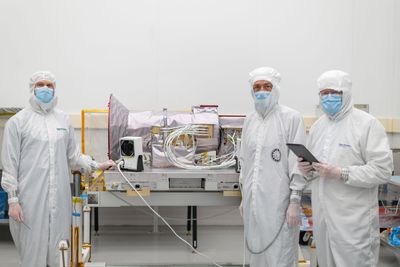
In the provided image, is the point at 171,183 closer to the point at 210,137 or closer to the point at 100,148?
the point at 210,137

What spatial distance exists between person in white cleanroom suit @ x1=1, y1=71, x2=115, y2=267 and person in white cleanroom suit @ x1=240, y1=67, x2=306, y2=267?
1.15 meters

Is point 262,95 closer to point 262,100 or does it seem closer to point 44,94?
point 262,100

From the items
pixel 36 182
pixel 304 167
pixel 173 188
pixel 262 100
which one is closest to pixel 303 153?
A: pixel 304 167

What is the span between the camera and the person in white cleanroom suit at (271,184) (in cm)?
256

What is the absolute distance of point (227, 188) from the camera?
324 centimetres

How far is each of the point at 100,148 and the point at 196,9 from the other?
71.4 inches

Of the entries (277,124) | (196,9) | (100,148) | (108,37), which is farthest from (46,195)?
(196,9)

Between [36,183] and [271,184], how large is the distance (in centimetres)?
140

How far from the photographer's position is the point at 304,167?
2434mm

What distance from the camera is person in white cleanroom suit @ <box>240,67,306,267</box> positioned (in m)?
2.56

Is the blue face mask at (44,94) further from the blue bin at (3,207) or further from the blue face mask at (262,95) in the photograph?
the blue bin at (3,207)

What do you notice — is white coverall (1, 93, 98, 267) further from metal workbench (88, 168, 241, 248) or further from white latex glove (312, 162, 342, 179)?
white latex glove (312, 162, 342, 179)

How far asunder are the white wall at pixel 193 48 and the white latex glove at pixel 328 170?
8.81ft

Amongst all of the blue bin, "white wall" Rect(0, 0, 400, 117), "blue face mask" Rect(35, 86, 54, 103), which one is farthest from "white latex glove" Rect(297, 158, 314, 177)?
the blue bin
